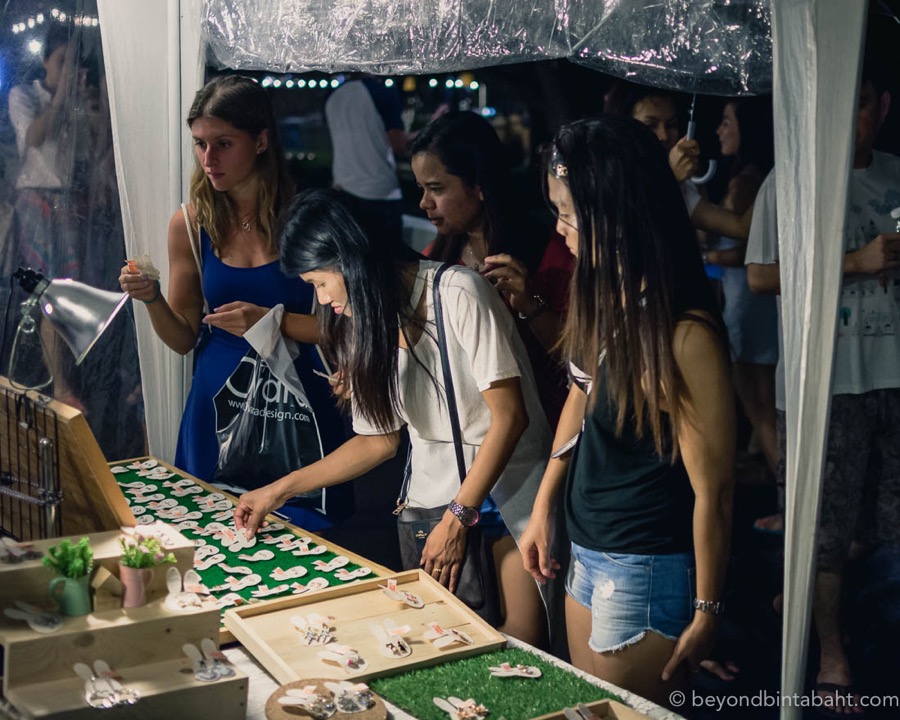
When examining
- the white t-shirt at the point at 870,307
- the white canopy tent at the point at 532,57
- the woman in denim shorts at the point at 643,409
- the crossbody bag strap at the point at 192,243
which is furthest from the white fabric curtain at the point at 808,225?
the crossbody bag strap at the point at 192,243

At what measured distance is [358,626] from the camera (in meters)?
2.03

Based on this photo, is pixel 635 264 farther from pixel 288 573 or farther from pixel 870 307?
pixel 870 307

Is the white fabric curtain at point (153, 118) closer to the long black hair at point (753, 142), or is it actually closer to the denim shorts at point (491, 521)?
the denim shorts at point (491, 521)

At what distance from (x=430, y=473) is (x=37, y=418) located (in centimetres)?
84

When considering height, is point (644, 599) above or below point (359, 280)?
below

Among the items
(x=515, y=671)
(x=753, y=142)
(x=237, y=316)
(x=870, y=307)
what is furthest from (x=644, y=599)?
(x=753, y=142)

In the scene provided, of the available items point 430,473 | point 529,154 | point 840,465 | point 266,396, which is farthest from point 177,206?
point 529,154

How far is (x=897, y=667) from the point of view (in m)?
3.44

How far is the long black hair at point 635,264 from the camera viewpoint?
6.10 ft

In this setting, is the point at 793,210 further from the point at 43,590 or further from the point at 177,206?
the point at 177,206

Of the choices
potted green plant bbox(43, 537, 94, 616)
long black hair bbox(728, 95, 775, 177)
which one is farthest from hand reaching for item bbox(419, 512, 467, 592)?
long black hair bbox(728, 95, 775, 177)

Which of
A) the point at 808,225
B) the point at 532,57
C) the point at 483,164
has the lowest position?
the point at 808,225

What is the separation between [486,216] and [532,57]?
0.44 meters

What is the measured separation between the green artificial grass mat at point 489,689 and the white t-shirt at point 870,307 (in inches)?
66.4
